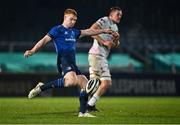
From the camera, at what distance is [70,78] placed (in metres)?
11.4

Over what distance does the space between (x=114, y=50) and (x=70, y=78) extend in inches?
705

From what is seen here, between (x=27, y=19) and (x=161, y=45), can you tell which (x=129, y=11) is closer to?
(x=161, y=45)

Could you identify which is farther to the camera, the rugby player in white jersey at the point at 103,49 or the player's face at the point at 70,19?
the rugby player in white jersey at the point at 103,49

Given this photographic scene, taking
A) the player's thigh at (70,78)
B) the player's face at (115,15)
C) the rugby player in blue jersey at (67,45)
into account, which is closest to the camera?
the player's thigh at (70,78)

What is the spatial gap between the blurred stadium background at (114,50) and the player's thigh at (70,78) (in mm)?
12813

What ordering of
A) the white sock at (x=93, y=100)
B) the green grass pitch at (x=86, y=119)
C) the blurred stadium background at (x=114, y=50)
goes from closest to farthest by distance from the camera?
the green grass pitch at (x=86, y=119), the white sock at (x=93, y=100), the blurred stadium background at (x=114, y=50)

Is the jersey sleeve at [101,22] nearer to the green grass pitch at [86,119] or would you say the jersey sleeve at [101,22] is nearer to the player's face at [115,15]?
the player's face at [115,15]

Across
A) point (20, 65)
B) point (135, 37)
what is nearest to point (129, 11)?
point (135, 37)

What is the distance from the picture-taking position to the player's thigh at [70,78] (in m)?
11.3

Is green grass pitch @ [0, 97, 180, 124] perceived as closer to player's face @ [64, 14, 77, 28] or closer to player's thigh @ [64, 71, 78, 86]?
player's thigh @ [64, 71, 78, 86]

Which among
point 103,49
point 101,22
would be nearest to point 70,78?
point 101,22

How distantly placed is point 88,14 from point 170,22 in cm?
458

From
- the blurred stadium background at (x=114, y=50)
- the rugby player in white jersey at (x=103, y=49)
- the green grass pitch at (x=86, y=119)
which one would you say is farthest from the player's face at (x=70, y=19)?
the blurred stadium background at (x=114, y=50)

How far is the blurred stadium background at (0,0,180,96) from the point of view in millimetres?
25219
